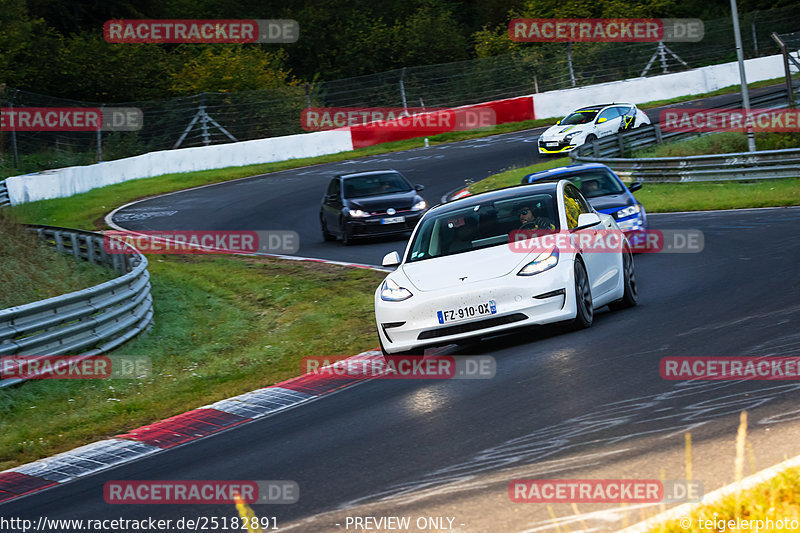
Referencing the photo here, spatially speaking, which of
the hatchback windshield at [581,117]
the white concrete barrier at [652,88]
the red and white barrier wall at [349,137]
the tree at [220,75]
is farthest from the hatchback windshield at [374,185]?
the tree at [220,75]

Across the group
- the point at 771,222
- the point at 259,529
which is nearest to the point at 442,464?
the point at 259,529

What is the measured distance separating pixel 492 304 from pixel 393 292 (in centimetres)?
102

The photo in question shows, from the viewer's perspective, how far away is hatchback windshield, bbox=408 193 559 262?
10.6 metres

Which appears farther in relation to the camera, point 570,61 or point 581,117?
point 570,61

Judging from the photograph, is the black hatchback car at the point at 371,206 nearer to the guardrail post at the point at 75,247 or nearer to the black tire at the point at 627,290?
the guardrail post at the point at 75,247

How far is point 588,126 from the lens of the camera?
112 feet

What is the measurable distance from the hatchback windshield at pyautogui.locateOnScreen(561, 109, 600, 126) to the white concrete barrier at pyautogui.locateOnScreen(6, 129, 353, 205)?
8.61m

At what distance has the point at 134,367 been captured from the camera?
41.3 ft

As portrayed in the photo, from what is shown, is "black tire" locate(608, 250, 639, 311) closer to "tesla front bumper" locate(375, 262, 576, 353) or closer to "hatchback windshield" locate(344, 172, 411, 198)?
"tesla front bumper" locate(375, 262, 576, 353)

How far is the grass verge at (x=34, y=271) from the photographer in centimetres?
1492

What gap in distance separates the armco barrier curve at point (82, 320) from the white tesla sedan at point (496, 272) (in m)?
3.87

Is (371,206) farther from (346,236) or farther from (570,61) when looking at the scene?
(570,61)

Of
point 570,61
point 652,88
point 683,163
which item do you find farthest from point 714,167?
point 570,61

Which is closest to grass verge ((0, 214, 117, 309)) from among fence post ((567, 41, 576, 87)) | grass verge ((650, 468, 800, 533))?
grass verge ((650, 468, 800, 533))
